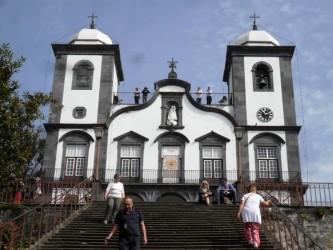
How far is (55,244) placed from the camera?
13.2 meters

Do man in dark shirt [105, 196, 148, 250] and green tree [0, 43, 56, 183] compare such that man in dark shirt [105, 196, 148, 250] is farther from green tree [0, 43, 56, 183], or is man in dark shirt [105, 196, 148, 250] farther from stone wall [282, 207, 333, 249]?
stone wall [282, 207, 333, 249]

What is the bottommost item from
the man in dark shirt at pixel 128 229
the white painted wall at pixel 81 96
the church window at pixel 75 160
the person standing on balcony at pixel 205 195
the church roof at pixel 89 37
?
the man in dark shirt at pixel 128 229

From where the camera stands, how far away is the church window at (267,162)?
25531mm

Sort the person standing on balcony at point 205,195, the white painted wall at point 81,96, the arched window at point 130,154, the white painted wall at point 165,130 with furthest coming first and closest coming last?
the white painted wall at point 81,96
the white painted wall at point 165,130
the arched window at point 130,154
the person standing on balcony at point 205,195

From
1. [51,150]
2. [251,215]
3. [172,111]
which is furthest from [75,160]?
[251,215]

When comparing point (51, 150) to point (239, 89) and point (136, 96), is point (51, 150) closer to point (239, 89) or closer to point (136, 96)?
point (136, 96)

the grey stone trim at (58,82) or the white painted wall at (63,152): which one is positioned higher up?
the grey stone trim at (58,82)

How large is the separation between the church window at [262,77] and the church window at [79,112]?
9.54 metres

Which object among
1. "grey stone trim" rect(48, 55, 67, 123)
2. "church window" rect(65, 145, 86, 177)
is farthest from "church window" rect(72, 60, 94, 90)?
"church window" rect(65, 145, 86, 177)

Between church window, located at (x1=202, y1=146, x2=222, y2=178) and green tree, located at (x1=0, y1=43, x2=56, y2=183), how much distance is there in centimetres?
1277

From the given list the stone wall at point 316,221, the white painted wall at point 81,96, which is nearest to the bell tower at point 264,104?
the stone wall at point 316,221

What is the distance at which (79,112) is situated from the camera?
2725cm

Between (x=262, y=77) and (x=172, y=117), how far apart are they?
5.85m

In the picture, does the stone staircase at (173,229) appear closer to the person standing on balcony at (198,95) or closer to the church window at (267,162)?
the church window at (267,162)
